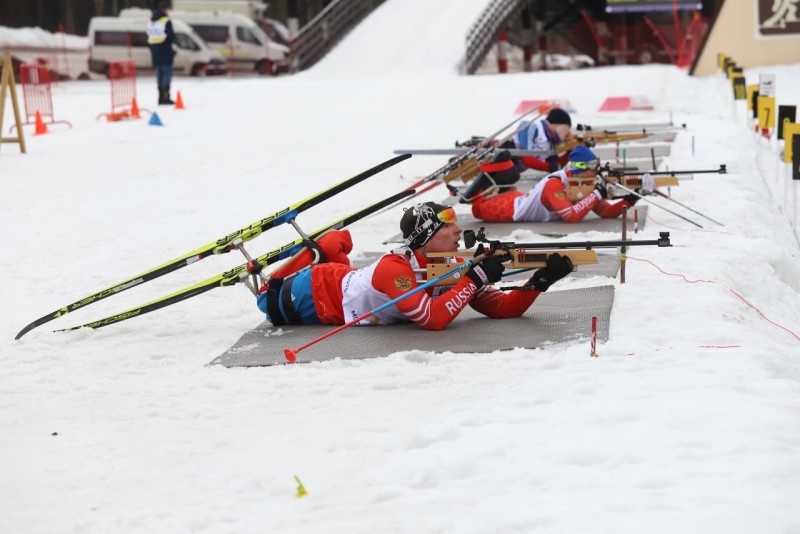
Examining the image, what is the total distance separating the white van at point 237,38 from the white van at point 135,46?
2.00 feet

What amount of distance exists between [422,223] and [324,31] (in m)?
25.7

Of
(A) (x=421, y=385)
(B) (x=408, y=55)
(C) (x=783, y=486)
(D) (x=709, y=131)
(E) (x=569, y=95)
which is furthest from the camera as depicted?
(B) (x=408, y=55)

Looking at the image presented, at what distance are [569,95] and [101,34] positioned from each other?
13413 mm

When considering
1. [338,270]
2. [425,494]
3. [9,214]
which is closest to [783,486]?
[425,494]

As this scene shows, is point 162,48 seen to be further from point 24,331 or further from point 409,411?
point 409,411

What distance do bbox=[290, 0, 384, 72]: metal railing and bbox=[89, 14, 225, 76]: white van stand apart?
241 centimetres

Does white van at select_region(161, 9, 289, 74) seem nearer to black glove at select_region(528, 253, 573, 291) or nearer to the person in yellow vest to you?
the person in yellow vest

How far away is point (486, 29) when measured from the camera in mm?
28891

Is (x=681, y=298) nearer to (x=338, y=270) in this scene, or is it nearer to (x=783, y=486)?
(x=338, y=270)

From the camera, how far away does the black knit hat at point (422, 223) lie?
230 inches

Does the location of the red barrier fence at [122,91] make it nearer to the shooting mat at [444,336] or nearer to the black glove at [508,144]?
the black glove at [508,144]

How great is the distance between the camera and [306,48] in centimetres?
3006

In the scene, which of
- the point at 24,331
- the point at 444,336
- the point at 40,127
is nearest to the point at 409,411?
the point at 444,336

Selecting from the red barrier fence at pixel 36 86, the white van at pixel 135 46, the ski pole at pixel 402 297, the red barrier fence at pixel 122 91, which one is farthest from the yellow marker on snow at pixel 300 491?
the white van at pixel 135 46
